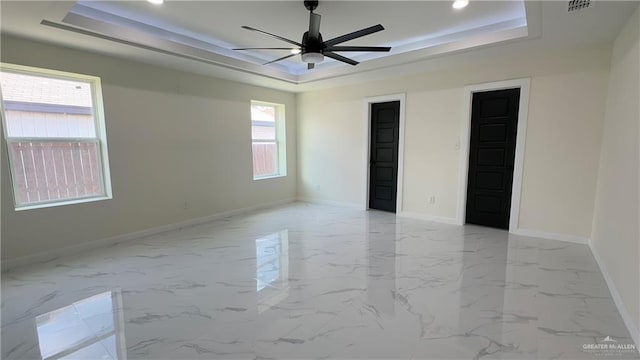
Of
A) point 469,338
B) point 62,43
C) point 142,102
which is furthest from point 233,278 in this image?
point 62,43

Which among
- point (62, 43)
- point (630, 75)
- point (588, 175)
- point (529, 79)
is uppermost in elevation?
point (62, 43)

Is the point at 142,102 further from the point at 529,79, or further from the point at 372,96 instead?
the point at 529,79

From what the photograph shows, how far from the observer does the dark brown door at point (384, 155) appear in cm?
539

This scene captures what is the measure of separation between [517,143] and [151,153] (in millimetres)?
5199

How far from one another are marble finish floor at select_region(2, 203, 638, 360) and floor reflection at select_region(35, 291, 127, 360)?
0.03 feet

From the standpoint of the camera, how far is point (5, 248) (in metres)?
3.11

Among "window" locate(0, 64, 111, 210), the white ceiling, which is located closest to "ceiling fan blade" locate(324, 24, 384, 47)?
the white ceiling

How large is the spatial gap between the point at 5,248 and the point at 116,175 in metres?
1.28

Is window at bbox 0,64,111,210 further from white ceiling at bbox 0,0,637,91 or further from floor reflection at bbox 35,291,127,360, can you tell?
floor reflection at bbox 35,291,127,360

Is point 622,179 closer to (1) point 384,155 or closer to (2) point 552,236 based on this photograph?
(2) point 552,236

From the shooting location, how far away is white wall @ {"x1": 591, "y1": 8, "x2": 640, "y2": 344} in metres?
2.18

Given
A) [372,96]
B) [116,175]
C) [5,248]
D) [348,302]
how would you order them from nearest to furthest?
[348,302] → [5,248] → [116,175] → [372,96]

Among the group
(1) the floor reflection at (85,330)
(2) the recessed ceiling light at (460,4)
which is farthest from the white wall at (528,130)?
(1) the floor reflection at (85,330)

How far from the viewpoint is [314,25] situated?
2771 mm
